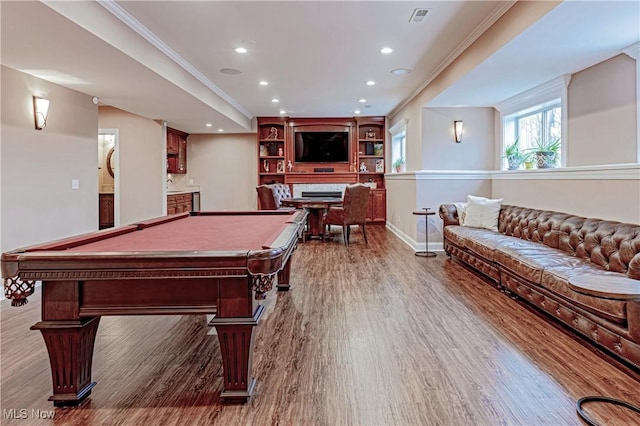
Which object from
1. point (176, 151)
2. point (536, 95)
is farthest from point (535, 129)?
point (176, 151)

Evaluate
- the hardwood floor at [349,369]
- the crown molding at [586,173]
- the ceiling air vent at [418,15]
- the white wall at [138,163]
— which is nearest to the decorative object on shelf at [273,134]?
the white wall at [138,163]

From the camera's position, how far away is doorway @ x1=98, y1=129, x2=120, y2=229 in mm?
7434

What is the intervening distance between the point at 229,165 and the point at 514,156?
660 centimetres

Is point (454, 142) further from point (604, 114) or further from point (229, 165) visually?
point (229, 165)

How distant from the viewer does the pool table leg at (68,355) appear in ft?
6.15

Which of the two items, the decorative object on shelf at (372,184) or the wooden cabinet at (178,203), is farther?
the decorative object on shelf at (372,184)

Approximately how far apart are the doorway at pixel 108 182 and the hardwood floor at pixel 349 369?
164 inches

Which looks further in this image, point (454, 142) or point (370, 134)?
point (370, 134)

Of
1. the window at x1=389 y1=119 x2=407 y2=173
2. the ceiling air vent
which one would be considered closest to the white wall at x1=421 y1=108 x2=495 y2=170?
A: the window at x1=389 y1=119 x2=407 y2=173

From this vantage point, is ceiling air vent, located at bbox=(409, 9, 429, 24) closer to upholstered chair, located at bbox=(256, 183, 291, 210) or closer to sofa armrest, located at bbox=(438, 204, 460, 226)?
sofa armrest, located at bbox=(438, 204, 460, 226)

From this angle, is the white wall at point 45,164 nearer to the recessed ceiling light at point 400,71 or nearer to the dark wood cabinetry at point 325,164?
the recessed ceiling light at point 400,71

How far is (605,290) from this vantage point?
212 cm

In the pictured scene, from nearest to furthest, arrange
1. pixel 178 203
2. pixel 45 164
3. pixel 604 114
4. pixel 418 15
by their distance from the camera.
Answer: pixel 418 15 → pixel 604 114 → pixel 45 164 → pixel 178 203

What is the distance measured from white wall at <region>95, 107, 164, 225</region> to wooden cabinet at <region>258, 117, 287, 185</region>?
8.52 ft
